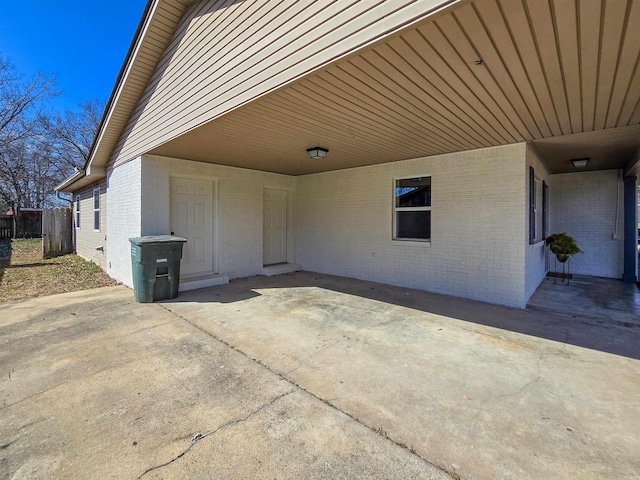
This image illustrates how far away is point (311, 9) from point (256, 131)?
211cm

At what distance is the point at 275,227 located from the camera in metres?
8.28

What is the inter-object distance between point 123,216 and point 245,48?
472 cm

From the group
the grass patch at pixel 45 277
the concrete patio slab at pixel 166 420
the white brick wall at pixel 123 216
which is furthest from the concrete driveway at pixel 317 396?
the white brick wall at pixel 123 216

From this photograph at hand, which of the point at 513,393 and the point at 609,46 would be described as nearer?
the point at 609,46

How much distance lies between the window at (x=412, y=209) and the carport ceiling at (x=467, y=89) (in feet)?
3.08

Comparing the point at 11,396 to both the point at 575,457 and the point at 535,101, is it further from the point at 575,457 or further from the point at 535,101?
the point at 535,101

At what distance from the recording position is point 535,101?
10.9ft

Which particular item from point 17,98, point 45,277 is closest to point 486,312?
point 45,277

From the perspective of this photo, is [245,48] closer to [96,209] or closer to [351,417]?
[351,417]

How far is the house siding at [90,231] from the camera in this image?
8.04m

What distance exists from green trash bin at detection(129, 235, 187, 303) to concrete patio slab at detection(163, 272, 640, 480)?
0.33 m

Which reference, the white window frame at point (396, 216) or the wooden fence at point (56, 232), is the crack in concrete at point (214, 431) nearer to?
the white window frame at point (396, 216)

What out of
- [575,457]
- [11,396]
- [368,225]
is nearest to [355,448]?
[575,457]

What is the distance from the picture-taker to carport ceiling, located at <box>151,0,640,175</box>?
6.84ft
